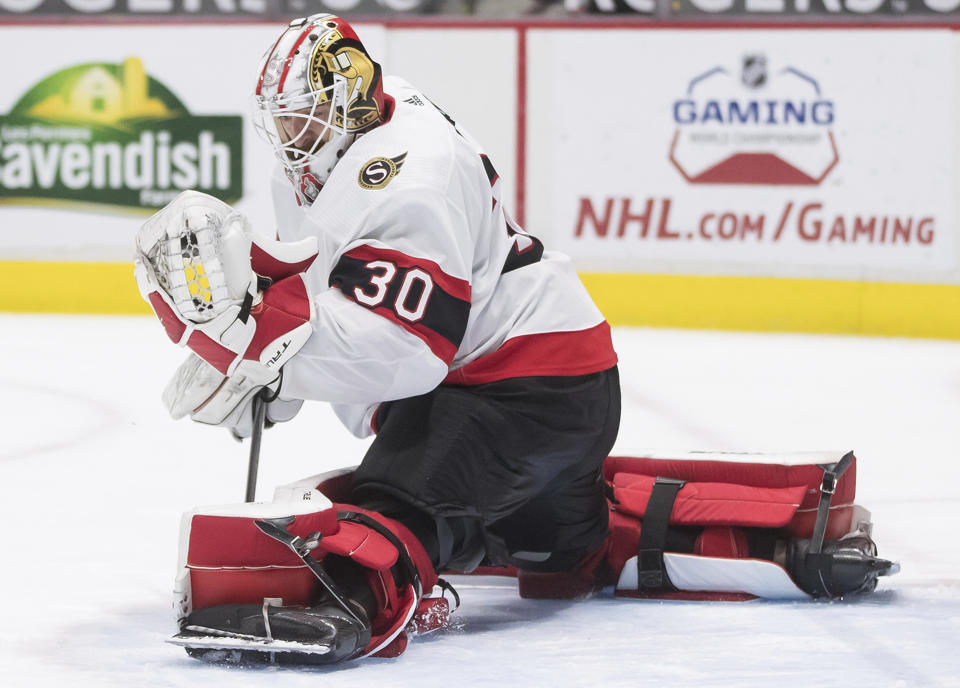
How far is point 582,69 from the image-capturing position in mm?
5516

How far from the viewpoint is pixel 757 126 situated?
5.40m

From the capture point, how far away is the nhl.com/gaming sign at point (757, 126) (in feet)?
17.6

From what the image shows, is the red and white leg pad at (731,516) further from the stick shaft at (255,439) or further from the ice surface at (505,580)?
the stick shaft at (255,439)

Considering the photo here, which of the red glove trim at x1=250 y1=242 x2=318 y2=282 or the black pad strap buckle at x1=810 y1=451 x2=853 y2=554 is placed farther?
the black pad strap buckle at x1=810 y1=451 x2=853 y2=554

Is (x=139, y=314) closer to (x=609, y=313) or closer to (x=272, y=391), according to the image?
(x=609, y=313)

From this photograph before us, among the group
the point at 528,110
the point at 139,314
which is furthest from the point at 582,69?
the point at 139,314

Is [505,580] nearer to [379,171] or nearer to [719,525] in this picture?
[719,525]

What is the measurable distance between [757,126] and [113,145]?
7.78 ft

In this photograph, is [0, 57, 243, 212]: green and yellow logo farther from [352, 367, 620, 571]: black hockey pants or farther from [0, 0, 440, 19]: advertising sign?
[352, 367, 620, 571]: black hockey pants

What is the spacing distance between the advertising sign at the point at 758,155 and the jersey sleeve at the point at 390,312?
3.66m

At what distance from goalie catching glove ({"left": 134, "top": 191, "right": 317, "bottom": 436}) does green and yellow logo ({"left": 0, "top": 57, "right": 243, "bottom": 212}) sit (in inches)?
154

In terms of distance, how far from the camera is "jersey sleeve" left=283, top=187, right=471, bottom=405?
1817 mm

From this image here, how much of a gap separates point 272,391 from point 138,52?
4.12 metres

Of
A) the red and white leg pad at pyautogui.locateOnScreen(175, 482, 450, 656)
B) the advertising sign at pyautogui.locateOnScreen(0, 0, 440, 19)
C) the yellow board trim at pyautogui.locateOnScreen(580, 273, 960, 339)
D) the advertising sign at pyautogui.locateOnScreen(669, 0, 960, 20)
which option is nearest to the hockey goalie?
the red and white leg pad at pyautogui.locateOnScreen(175, 482, 450, 656)
